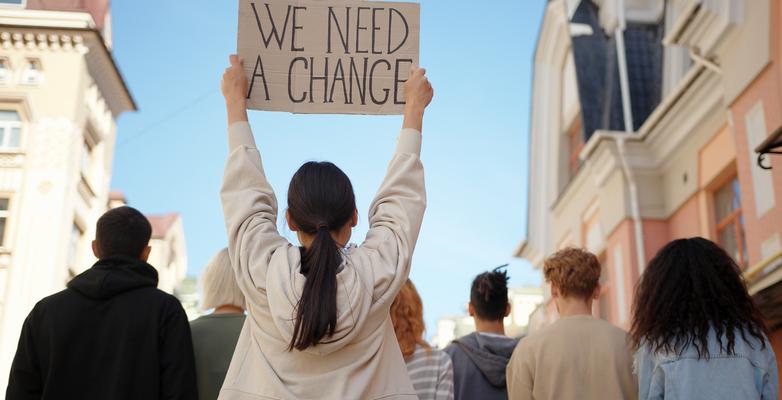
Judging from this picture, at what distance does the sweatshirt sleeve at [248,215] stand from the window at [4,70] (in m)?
27.0

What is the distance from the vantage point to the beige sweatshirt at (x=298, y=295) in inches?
97.1

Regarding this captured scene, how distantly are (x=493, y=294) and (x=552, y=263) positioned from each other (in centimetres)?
49

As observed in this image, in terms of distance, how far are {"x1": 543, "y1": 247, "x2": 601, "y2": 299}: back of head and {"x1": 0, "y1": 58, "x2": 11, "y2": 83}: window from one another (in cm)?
2609

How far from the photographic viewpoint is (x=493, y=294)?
4.96m

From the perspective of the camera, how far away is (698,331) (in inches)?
141

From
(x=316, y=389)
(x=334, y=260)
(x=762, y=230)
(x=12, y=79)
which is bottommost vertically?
(x=316, y=389)

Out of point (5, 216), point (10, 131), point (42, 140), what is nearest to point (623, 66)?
point (42, 140)

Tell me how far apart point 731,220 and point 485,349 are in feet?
35.3

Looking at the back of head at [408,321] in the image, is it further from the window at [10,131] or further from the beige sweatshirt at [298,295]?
the window at [10,131]

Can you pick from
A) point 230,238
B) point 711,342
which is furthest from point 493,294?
point 230,238

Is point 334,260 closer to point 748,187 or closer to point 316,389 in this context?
point 316,389

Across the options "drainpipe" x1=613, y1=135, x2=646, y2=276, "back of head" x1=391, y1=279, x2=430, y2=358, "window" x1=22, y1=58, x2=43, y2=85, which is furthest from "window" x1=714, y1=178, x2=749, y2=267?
"window" x1=22, y1=58, x2=43, y2=85

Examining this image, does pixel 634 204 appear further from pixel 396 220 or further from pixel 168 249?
pixel 168 249

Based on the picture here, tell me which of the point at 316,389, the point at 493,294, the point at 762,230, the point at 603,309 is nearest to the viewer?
the point at 316,389
